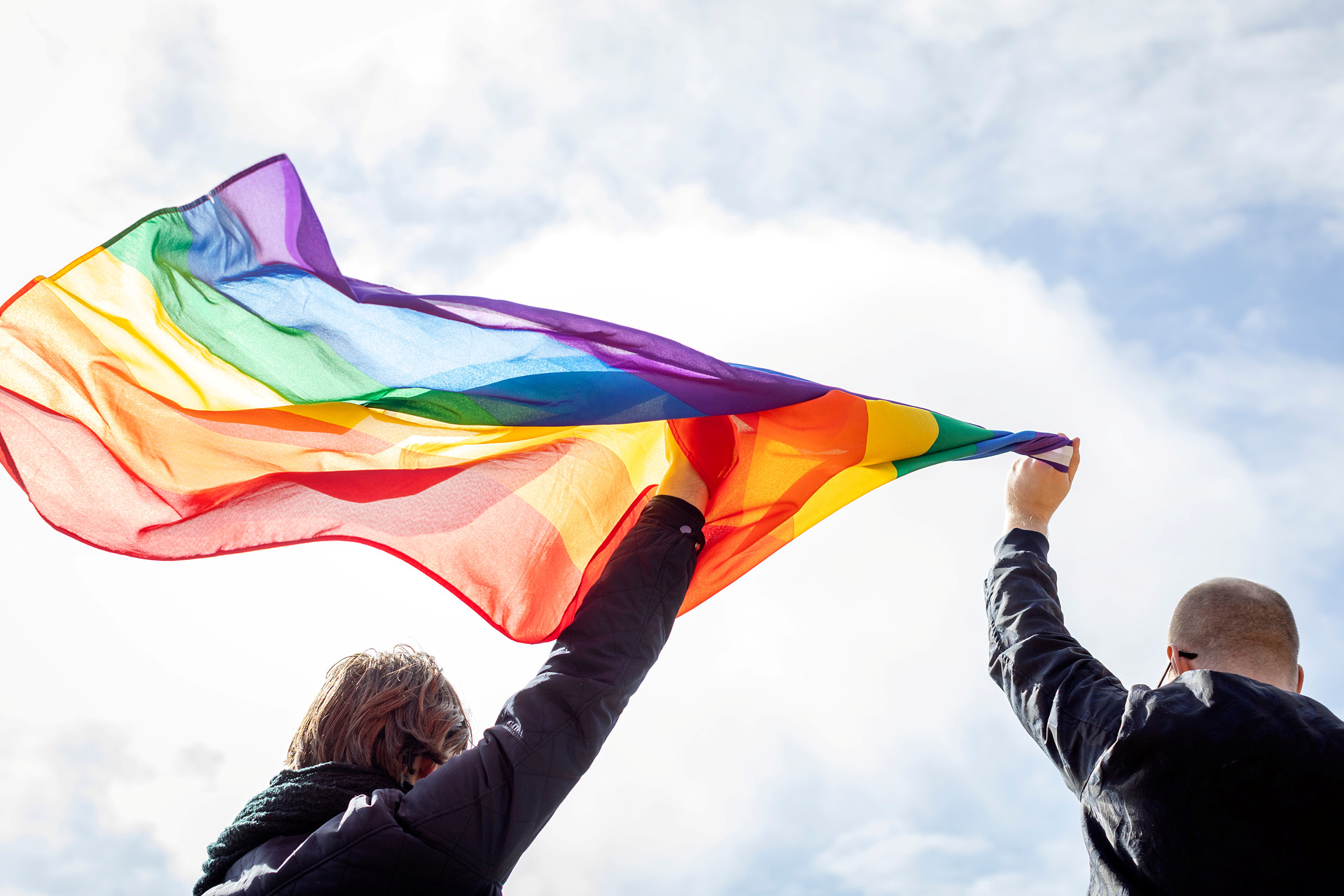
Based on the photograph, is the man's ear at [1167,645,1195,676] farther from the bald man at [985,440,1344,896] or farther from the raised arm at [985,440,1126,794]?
the raised arm at [985,440,1126,794]

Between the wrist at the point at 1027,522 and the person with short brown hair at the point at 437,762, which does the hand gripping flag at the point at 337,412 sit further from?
the person with short brown hair at the point at 437,762

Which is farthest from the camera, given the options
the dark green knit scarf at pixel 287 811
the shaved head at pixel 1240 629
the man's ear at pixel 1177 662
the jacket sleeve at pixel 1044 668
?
the man's ear at pixel 1177 662

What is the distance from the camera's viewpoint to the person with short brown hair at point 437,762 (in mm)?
2855

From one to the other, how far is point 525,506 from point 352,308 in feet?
3.60

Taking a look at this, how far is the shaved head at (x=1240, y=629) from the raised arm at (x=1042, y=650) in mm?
376

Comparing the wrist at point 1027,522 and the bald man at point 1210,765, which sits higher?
the wrist at point 1027,522

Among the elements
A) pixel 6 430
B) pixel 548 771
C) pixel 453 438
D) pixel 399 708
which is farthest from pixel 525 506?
pixel 6 430

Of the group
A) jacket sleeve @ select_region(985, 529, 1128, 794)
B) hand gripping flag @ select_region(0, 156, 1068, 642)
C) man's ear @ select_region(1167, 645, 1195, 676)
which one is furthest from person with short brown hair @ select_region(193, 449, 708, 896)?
man's ear @ select_region(1167, 645, 1195, 676)

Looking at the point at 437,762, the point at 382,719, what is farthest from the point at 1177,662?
the point at 382,719

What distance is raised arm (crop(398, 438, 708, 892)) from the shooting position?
2918 millimetres

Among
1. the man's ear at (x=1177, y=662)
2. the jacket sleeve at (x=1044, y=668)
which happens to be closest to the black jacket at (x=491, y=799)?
the jacket sleeve at (x=1044, y=668)

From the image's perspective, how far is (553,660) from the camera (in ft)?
10.9

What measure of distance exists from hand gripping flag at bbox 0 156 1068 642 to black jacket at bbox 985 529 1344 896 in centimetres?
170

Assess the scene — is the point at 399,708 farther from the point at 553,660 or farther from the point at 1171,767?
the point at 1171,767
